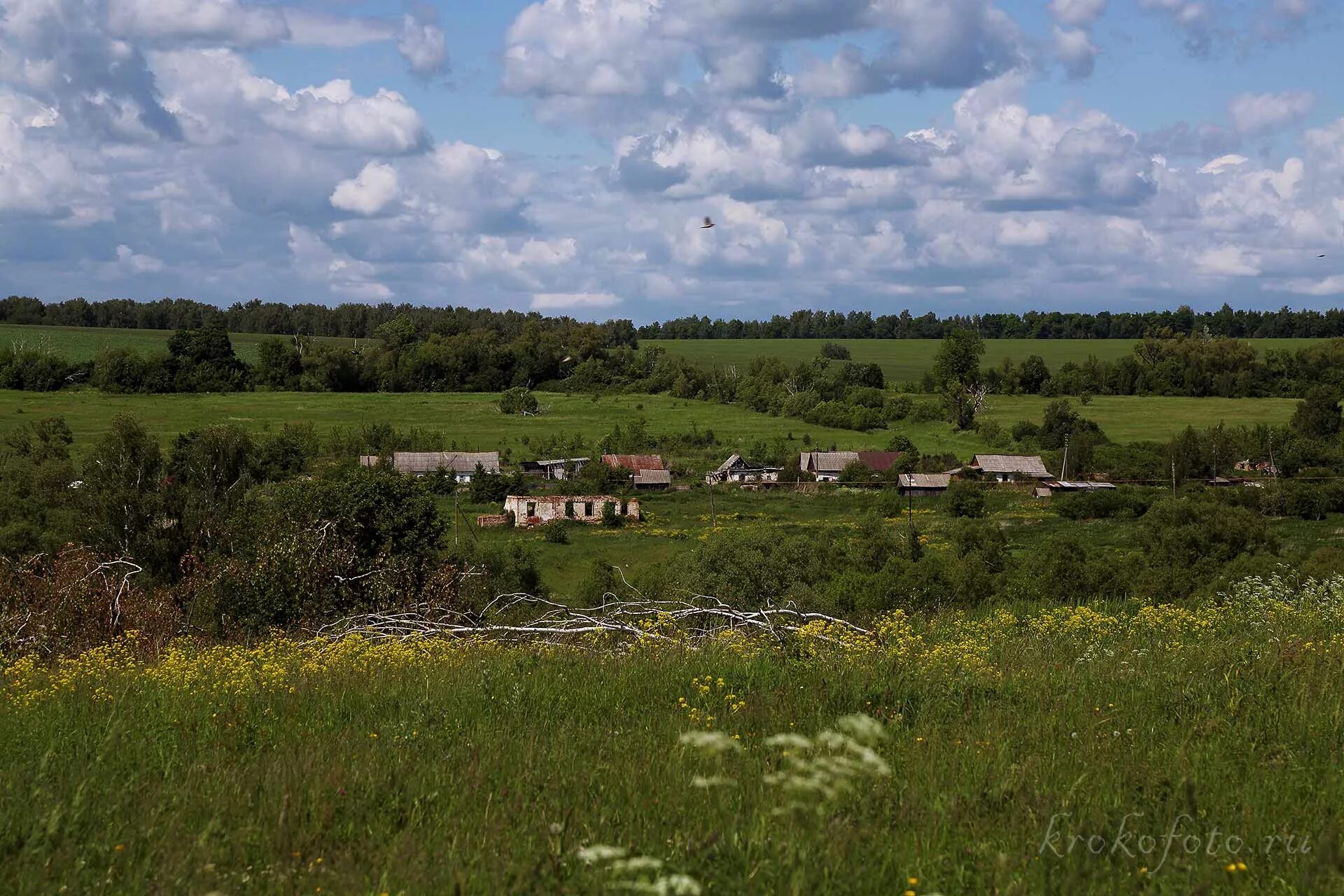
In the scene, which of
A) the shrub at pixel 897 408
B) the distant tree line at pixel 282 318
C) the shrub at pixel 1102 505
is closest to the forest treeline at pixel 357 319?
the distant tree line at pixel 282 318

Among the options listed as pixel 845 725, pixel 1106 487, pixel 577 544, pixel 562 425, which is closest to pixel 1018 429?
pixel 1106 487

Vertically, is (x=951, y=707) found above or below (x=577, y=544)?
above

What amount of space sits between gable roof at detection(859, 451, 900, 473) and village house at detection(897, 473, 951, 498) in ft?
12.2

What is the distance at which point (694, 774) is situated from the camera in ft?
15.0

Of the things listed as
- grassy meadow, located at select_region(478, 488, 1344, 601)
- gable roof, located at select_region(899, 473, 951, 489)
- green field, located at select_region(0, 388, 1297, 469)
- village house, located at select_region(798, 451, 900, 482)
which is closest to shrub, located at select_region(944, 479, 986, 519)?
grassy meadow, located at select_region(478, 488, 1344, 601)

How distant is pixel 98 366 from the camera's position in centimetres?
11469

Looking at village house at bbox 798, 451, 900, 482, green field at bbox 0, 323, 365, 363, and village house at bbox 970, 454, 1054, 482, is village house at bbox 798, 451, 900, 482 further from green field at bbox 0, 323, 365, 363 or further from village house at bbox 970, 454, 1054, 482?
green field at bbox 0, 323, 365, 363

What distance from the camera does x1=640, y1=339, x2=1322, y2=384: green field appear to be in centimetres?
14888

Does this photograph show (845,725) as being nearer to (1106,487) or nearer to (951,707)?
(951,707)

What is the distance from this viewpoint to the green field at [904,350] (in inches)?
5861

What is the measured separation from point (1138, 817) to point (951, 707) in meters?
1.63

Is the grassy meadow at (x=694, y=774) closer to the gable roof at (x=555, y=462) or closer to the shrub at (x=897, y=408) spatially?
the gable roof at (x=555, y=462)

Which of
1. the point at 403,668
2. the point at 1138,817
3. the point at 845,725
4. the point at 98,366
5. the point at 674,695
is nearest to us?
the point at 1138,817

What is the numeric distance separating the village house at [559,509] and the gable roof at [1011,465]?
30.1m
